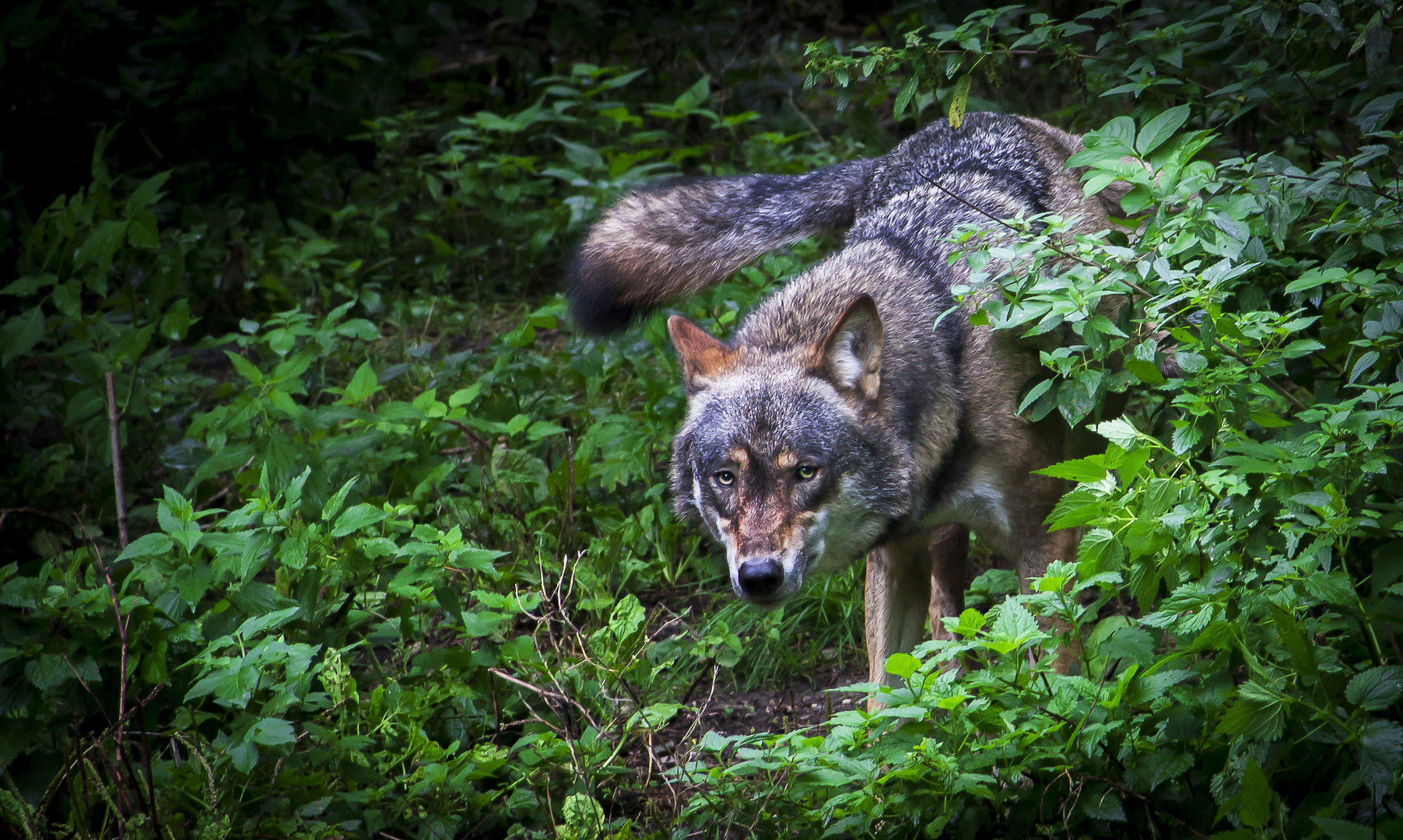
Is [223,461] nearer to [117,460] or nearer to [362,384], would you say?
[117,460]

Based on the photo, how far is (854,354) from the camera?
377cm

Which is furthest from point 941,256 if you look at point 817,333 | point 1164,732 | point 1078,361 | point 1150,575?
point 1164,732

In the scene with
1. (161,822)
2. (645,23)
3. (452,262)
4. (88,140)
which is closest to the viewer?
(161,822)

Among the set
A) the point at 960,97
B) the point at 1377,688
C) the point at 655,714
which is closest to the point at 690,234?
the point at 960,97

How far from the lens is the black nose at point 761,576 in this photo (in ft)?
11.1

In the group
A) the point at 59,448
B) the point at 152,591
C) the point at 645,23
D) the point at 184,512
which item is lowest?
the point at 59,448

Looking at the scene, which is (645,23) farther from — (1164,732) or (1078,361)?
(1164,732)

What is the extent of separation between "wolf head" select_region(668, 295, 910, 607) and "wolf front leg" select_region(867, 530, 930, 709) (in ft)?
1.32

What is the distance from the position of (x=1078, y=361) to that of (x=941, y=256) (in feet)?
4.09

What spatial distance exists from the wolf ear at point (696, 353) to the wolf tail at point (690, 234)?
0.54 metres

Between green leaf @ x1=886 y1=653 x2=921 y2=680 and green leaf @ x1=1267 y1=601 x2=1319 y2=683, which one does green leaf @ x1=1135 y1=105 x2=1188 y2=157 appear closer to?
green leaf @ x1=1267 y1=601 x2=1319 y2=683

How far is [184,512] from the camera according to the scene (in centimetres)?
321

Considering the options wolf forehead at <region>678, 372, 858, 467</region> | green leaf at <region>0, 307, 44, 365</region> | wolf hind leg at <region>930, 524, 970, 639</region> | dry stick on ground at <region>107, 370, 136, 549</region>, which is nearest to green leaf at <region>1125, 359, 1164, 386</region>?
wolf forehead at <region>678, 372, 858, 467</region>

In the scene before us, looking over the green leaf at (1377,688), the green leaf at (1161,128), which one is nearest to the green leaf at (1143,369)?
the green leaf at (1161,128)
